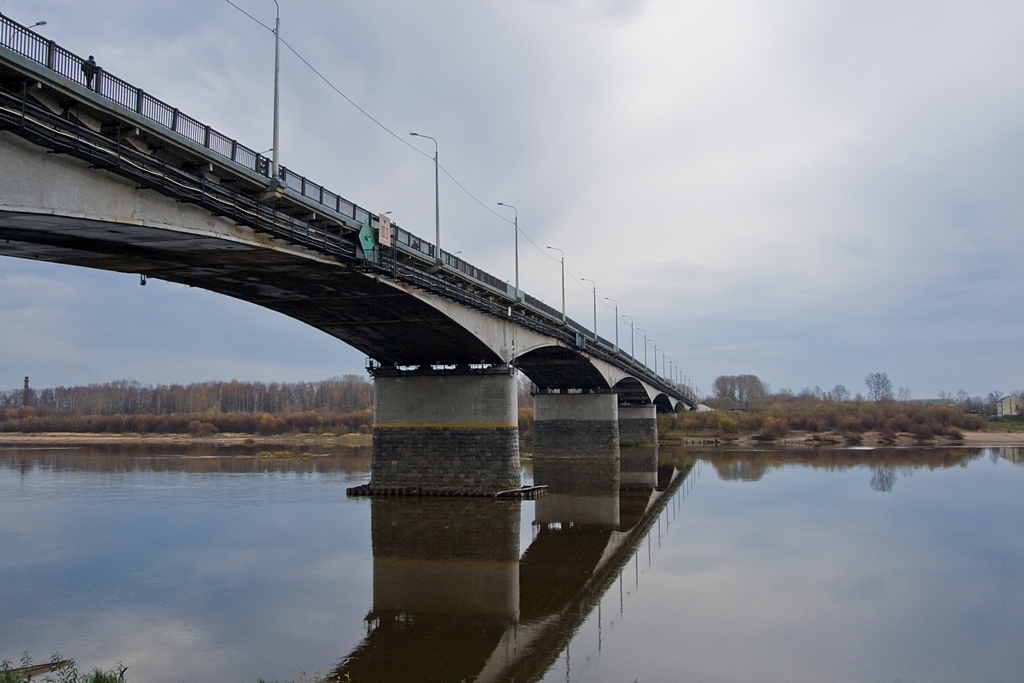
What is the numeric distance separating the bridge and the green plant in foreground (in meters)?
7.36

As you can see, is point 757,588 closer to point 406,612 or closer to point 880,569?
point 880,569

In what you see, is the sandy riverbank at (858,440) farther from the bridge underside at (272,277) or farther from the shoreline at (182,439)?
the bridge underside at (272,277)

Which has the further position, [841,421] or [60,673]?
[841,421]

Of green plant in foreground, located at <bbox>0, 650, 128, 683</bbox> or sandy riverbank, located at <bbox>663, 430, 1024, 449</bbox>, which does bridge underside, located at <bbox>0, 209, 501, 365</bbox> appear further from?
sandy riverbank, located at <bbox>663, 430, 1024, 449</bbox>

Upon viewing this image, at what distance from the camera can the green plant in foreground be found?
1095 centimetres

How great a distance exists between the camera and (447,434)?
37.4 m

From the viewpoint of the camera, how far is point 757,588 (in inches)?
770

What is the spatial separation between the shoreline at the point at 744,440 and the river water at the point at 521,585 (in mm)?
46399

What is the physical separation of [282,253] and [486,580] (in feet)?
34.4

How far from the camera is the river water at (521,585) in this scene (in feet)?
45.9

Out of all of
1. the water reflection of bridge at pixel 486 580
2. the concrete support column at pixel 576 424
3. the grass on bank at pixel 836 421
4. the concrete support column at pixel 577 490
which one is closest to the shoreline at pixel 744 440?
the grass on bank at pixel 836 421

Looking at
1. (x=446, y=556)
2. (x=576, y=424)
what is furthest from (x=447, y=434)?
(x=576, y=424)

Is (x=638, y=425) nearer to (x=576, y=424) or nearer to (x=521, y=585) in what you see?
(x=576, y=424)

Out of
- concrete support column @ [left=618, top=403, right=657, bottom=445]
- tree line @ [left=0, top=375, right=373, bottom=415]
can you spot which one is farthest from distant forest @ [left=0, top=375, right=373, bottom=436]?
concrete support column @ [left=618, top=403, right=657, bottom=445]
